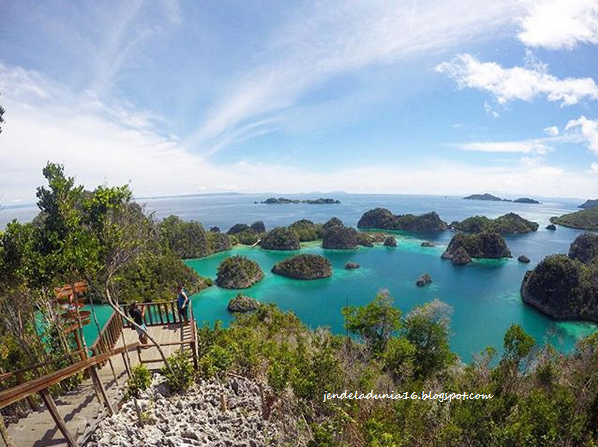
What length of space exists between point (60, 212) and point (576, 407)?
50.5 feet

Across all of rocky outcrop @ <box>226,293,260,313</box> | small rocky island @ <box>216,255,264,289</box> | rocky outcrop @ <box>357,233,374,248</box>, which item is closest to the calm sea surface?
small rocky island @ <box>216,255,264,289</box>

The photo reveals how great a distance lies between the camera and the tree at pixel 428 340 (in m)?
19.7

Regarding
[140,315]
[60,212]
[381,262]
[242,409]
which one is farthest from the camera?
[381,262]

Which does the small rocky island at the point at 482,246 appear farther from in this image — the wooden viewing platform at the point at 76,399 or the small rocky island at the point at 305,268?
the wooden viewing platform at the point at 76,399

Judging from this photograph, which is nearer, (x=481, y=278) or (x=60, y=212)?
(x=60, y=212)

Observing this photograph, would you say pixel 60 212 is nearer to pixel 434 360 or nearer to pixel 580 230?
pixel 434 360

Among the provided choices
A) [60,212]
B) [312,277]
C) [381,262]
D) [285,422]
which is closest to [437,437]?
[285,422]

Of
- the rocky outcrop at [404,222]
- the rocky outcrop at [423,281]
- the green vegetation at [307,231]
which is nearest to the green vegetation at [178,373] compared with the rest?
the rocky outcrop at [423,281]

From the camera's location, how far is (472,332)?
3095 cm

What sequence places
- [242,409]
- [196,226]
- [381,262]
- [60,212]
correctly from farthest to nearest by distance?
[196,226], [381,262], [242,409], [60,212]

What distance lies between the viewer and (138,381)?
679cm

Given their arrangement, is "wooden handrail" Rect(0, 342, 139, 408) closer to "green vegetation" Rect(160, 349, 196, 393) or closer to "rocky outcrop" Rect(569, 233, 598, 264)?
"green vegetation" Rect(160, 349, 196, 393)

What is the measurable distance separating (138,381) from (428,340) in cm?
1866

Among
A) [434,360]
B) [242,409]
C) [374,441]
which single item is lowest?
[434,360]
